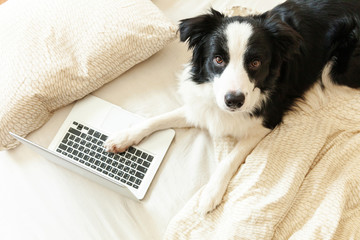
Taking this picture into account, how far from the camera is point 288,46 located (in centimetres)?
157

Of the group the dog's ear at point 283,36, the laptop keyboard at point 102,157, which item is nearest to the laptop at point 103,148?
the laptop keyboard at point 102,157

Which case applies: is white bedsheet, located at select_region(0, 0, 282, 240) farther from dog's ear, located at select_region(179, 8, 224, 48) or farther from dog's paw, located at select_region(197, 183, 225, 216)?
dog's ear, located at select_region(179, 8, 224, 48)

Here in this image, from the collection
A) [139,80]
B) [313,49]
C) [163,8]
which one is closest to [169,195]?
[139,80]

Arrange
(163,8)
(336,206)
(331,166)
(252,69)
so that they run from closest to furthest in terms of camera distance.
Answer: (252,69) < (336,206) < (331,166) < (163,8)

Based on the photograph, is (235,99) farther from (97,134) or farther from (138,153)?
(97,134)

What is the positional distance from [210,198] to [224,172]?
0.17 meters

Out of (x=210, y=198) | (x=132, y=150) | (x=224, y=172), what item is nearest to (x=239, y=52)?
(x=224, y=172)

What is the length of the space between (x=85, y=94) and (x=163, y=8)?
0.97 metres

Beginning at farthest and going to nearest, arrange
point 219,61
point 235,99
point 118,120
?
point 118,120
point 219,61
point 235,99

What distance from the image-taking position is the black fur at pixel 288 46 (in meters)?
1.54

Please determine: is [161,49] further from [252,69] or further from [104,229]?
[104,229]

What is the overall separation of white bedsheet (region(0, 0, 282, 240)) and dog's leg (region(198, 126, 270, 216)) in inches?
4.3

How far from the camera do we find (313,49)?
73.4 inches

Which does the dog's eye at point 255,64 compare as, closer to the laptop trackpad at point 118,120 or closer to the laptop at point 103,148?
the laptop at point 103,148
